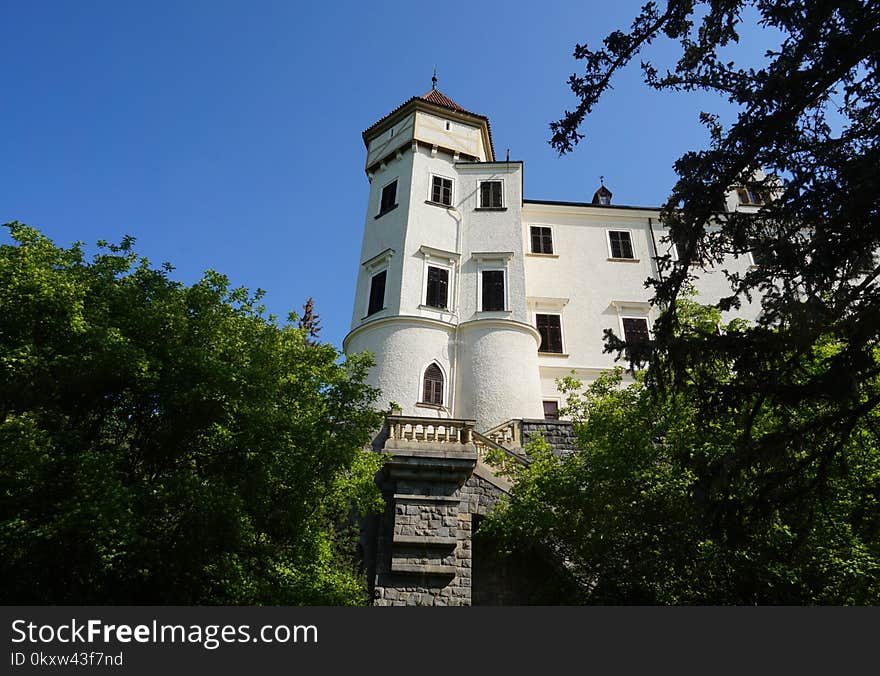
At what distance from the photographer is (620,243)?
27641 millimetres

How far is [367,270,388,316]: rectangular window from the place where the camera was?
22469 mm

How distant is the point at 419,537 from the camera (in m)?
13.2

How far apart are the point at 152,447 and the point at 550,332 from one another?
1731 cm

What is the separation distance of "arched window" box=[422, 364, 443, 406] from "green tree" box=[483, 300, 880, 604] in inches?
→ 286

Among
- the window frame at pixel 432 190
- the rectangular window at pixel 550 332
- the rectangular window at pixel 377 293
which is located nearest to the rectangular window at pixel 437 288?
the rectangular window at pixel 377 293

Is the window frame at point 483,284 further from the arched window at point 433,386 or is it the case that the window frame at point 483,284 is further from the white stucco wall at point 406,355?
the arched window at point 433,386

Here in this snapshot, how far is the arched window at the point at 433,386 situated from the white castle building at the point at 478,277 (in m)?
0.04

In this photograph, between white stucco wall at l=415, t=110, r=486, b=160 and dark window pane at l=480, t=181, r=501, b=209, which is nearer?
dark window pane at l=480, t=181, r=501, b=209

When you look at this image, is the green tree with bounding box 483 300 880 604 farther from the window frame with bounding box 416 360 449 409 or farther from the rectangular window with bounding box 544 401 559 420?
the rectangular window with bounding box 544 401 559 420

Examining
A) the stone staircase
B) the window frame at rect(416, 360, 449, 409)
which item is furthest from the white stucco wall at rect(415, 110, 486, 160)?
the stone staircase

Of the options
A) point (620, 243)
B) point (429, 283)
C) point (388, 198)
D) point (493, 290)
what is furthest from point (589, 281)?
point (388, 198)

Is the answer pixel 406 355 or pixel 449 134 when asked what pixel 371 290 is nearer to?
pixel 406 355
